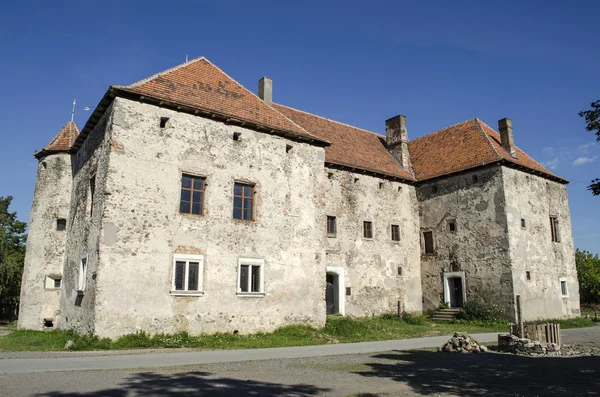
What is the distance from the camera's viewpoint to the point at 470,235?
77.5 ft

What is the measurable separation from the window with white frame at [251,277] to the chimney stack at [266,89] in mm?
9724

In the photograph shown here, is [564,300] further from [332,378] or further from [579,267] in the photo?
[579,267]

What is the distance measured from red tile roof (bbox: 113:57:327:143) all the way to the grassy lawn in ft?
25.1

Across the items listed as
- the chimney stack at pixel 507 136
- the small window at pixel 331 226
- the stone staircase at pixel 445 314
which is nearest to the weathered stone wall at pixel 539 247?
the chimney stack at pixel 507 136

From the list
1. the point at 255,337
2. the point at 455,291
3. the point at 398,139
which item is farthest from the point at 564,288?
the point at 255,337

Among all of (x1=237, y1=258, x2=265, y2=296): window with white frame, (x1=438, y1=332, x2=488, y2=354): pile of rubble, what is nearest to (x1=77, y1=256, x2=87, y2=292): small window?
(x1=237, y1=258, x2=265, y2=296): window with white frame

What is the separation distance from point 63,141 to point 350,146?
1423cm

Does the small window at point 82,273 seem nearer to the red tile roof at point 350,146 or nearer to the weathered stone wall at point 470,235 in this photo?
the red tile roof at point 350,146

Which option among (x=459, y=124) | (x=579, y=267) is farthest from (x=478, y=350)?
(x=579, y=267)

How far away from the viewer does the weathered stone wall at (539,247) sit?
22.4m

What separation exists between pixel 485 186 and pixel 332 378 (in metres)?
17.6

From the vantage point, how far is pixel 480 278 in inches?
902

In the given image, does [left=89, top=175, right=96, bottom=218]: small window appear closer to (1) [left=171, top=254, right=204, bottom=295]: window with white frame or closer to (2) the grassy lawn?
(1) [left=171, top=254, right=204, bottom=295]: window with white frame

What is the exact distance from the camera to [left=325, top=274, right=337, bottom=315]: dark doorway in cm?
2152
